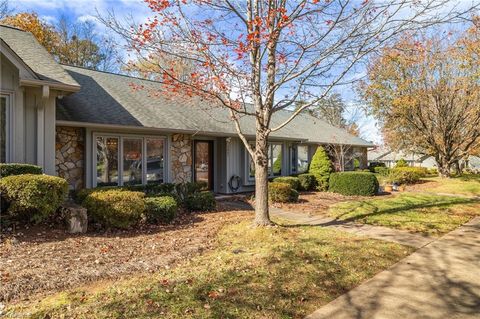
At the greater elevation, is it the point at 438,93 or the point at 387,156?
the point at 438,93

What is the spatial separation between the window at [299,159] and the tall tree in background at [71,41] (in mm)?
13545

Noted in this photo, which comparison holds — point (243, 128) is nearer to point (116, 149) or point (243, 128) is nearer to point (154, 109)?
point (154, 109)

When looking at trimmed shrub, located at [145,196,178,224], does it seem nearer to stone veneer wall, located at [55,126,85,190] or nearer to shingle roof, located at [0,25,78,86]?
stone veneer wall, located at [55,126,85,190]

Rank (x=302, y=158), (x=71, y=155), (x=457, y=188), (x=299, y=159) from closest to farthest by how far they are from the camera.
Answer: (x=71, y=155)
(x=457, y=188)
(x=299, y=159)
(x=302, y=158)

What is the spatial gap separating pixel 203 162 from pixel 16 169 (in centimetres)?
754

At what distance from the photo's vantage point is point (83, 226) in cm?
645

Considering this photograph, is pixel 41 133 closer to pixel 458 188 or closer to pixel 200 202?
pixel 200 202

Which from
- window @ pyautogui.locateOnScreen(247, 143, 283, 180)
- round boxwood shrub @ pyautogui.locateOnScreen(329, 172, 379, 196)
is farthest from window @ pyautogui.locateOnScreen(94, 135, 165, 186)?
round boxwood shrub @ pyautogui.locateOnScreen(329, 172, 379, 196)

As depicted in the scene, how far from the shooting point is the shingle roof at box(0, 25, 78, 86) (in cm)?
756

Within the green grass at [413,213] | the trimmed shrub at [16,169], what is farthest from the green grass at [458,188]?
the trimmed shrub at [16,169]

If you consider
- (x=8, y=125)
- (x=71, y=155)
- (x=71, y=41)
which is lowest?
(x=71, y=155)

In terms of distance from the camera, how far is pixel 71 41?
23.8 meters

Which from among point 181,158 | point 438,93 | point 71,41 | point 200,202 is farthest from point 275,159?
point 71,41

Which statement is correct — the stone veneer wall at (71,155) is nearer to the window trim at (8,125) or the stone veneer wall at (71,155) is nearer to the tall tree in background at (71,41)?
the window trim at (8,125)
